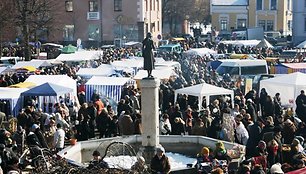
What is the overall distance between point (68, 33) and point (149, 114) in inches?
1680

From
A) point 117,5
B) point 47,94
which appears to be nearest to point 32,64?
point 47,94

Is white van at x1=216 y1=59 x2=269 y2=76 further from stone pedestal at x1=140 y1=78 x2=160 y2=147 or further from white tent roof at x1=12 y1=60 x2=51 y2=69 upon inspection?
stone pedestal at x1=140 y1=78 x2=160 y2=147

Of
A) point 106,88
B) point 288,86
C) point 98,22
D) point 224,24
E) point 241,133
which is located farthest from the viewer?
point 224,24

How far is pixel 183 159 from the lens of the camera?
16.1 m

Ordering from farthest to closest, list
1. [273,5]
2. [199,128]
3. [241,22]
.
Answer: [241,22] → [273,5] → [199,128]

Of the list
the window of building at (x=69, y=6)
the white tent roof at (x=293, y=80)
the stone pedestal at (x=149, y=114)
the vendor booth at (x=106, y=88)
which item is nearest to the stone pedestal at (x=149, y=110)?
the stone pedestal at (x=149, y=114)

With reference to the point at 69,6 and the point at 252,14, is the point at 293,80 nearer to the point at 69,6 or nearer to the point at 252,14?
the point at 69,6

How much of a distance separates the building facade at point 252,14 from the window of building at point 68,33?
21.1m

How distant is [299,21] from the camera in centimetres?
5956

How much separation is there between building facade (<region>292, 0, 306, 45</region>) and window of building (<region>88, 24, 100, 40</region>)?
59.8 ft

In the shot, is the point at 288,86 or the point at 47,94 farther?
the point at 288,86

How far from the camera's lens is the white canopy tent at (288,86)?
22.0 m

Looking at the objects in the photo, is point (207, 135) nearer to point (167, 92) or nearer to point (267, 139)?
point (267, 139)

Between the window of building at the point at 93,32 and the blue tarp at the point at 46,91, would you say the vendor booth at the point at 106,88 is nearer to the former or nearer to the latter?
the blue tarp at the point at 46,91
